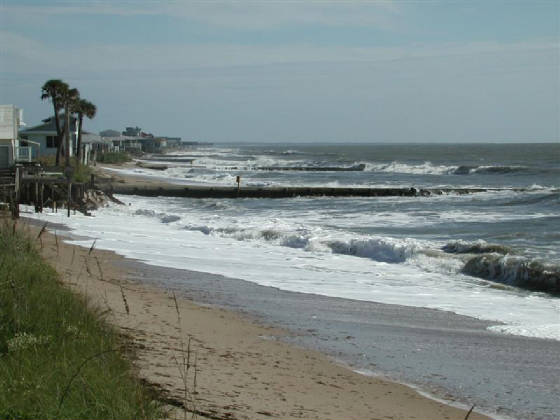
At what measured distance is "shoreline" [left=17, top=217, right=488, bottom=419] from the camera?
697 cm

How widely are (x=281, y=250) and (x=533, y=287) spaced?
7.33m

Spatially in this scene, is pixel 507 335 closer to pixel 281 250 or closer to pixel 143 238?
pixel 281 250

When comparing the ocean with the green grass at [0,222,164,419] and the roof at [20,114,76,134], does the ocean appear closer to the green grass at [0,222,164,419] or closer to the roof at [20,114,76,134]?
the green grass at [0,222,164,419]

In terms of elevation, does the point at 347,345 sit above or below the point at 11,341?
below

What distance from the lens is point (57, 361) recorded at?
629cm

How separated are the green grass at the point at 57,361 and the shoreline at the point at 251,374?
532 millimetres

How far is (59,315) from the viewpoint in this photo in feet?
24.4

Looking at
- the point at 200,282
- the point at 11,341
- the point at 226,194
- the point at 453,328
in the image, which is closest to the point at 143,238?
the point at 200,282

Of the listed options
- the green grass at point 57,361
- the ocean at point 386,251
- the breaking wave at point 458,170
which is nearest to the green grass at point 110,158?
the breaking wave at point 458,170

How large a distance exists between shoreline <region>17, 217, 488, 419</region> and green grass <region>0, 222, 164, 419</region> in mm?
532

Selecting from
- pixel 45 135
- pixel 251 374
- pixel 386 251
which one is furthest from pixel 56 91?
pixel 251 374

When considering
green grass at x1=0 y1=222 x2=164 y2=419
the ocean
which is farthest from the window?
green grass at x1=0 y1=222 x2=164 y2=419

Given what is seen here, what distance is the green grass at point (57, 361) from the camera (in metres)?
5.51

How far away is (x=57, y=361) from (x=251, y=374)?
7.61 feet
